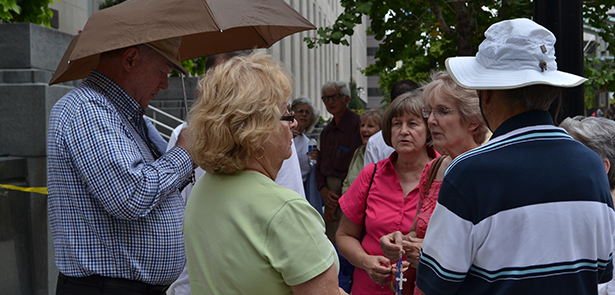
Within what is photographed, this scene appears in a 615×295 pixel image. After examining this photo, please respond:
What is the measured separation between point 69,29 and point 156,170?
11.1m

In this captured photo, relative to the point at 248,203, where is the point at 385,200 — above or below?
below

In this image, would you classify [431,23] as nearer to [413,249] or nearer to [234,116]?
[413,249]

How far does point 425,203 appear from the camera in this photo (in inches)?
110

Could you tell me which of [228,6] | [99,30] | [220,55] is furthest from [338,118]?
A: [99,30]

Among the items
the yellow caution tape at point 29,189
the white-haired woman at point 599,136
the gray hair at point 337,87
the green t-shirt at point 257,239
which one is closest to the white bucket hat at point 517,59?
the green t-shirt at point 257,239

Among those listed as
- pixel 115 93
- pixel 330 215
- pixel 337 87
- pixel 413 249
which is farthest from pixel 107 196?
pixel 337 87

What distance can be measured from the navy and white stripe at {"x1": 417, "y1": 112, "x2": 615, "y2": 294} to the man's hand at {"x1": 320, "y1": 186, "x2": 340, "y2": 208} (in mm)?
4852

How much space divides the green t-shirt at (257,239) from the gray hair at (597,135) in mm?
1902

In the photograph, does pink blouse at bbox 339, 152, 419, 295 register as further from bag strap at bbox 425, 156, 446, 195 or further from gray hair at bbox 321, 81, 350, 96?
gray hair at bbox 321, 81, 350, 96

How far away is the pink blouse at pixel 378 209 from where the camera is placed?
313cm

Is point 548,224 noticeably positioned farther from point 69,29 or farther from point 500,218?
point 69,29

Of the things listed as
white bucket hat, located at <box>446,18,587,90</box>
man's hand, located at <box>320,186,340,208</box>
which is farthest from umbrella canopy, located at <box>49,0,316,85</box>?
man's hand, located at <box>320,186,340,208</box>

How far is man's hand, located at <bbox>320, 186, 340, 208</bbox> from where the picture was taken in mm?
6626

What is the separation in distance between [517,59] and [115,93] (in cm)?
182
